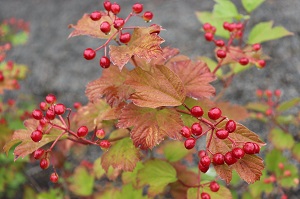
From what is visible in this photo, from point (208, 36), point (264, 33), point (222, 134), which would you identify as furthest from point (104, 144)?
point (264, 33)

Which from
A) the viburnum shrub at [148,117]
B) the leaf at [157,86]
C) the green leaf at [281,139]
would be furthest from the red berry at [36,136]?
the green leaf at [281,139]

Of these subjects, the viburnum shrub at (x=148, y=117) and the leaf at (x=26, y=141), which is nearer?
the viburnum shrub at (x=148, y=117)

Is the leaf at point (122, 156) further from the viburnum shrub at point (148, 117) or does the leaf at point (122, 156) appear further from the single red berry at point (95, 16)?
the single red berry at point (95, 16)

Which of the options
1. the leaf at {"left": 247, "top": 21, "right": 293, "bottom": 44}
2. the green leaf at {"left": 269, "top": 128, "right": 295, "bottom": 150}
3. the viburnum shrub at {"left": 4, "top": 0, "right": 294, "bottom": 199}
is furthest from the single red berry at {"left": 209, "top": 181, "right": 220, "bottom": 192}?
the green leaf at {"left": 269, "top": 128, "right": 295, "bottom": 150}

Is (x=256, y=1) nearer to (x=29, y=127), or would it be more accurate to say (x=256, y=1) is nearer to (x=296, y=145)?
(x=296, y=145)

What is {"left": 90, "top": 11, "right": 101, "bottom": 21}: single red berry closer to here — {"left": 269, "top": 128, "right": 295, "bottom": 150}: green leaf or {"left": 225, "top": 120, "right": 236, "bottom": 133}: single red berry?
{"left": 225, "top": 120, "right": 236, "bottom": 133}: single red berry
